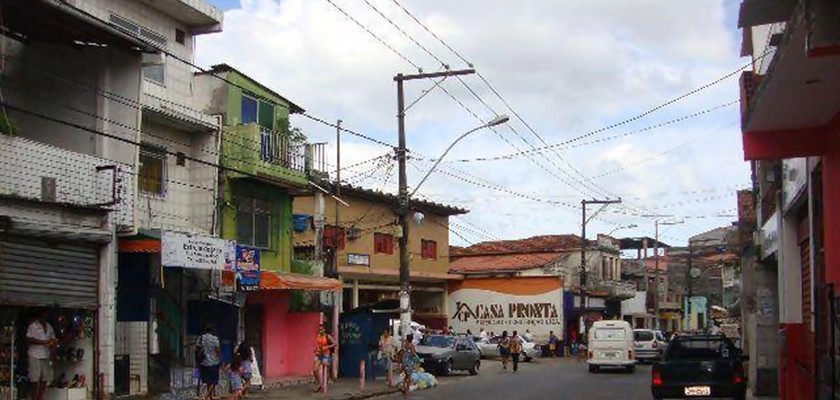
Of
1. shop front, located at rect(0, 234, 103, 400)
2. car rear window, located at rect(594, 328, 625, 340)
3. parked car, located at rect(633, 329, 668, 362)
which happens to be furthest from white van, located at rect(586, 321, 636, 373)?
shop front, located at rect(0, 234, 103, 400)

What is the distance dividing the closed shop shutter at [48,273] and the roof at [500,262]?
135 ft

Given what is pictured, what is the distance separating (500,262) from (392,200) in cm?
1792

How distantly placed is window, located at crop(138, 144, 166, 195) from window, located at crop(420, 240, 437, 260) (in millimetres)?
26479

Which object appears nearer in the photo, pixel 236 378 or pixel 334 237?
pixel 236 378

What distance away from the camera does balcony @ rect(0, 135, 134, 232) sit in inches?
639

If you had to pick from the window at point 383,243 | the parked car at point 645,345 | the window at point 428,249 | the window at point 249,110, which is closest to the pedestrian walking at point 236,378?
the window at point 249,110

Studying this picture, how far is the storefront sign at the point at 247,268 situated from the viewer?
2295 centimetres

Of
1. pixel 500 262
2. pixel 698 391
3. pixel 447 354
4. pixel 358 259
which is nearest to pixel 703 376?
pixel 698 391

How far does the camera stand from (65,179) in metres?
17.4

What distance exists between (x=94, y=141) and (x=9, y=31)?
3.15 meters

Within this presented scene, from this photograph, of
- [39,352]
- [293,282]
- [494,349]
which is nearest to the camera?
[39,352]

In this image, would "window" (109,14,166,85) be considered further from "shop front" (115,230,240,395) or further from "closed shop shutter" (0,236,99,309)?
"closed shop shutter" (0,236,99,309)

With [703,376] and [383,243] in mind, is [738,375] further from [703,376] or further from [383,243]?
[383,243]

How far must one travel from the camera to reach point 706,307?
85625 mm
